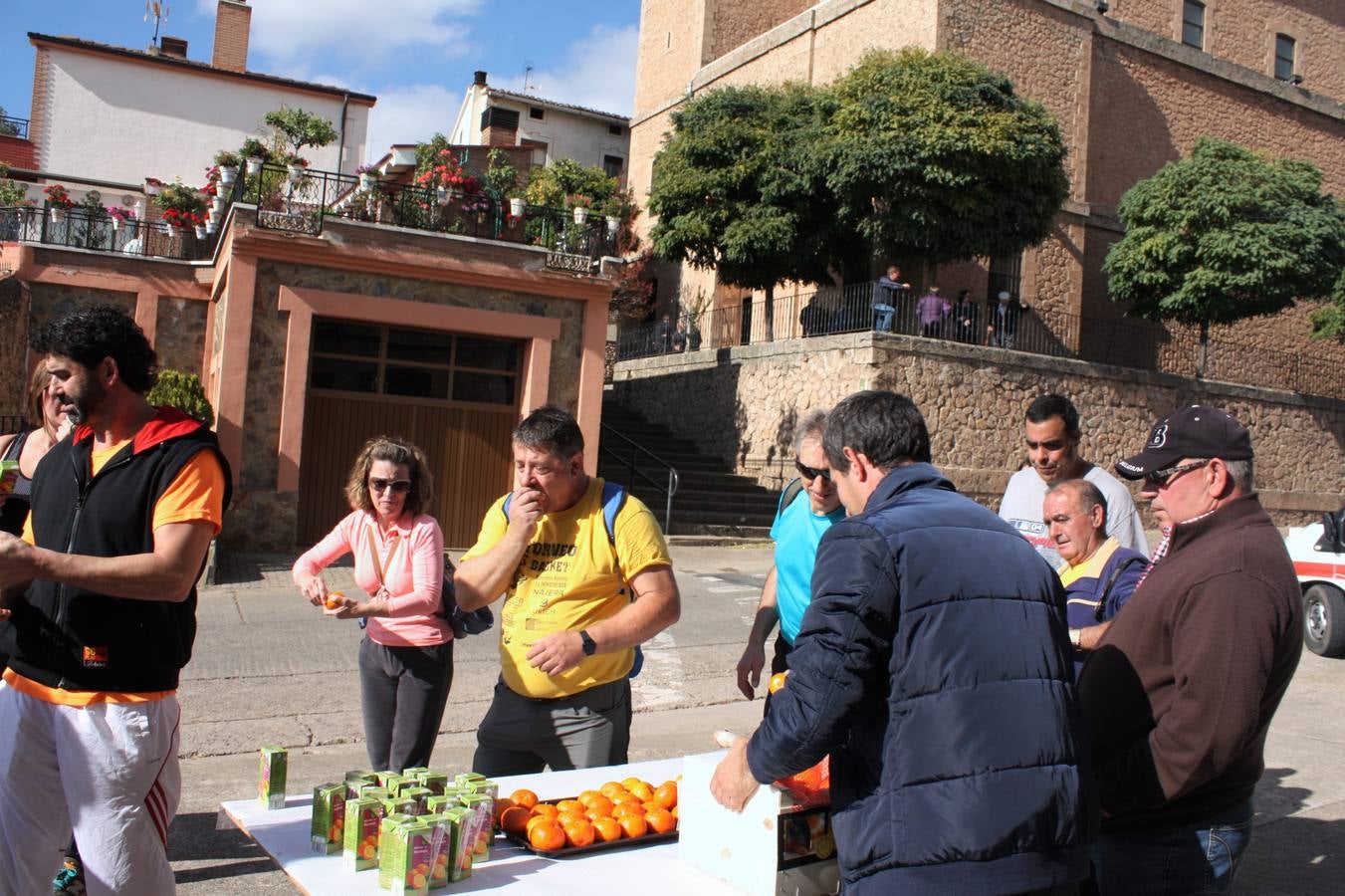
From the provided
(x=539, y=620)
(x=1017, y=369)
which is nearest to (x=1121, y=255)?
(x=1017, y=369)

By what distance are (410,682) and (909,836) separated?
8.05ft

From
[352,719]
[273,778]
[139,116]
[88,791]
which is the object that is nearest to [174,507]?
[88,791]

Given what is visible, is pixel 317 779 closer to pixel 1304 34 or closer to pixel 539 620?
pixel 539 620

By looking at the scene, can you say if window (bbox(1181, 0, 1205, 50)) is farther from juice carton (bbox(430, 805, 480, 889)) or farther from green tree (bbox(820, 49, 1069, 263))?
juice carton (bbox(430, 805, 480, 889))

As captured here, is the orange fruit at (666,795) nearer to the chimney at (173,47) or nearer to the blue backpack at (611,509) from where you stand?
the blue backpack at (611,509)

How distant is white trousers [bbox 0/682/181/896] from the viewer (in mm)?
2814

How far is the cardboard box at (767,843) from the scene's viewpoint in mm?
2559

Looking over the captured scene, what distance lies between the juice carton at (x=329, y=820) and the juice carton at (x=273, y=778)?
0.37m

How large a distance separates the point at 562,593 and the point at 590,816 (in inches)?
36.6

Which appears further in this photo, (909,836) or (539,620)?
(539,620)

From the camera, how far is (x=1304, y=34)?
3256 cm

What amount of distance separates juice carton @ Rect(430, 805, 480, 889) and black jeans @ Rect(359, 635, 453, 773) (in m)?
1.35

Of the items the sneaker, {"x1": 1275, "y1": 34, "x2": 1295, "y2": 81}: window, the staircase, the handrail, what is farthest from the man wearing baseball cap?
{"x1": 1275, "y1": 34, "x2": 1295, "y2": 81}: window

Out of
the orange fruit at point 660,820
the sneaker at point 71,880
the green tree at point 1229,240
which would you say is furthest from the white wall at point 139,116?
the orange fruit at point 660,820
